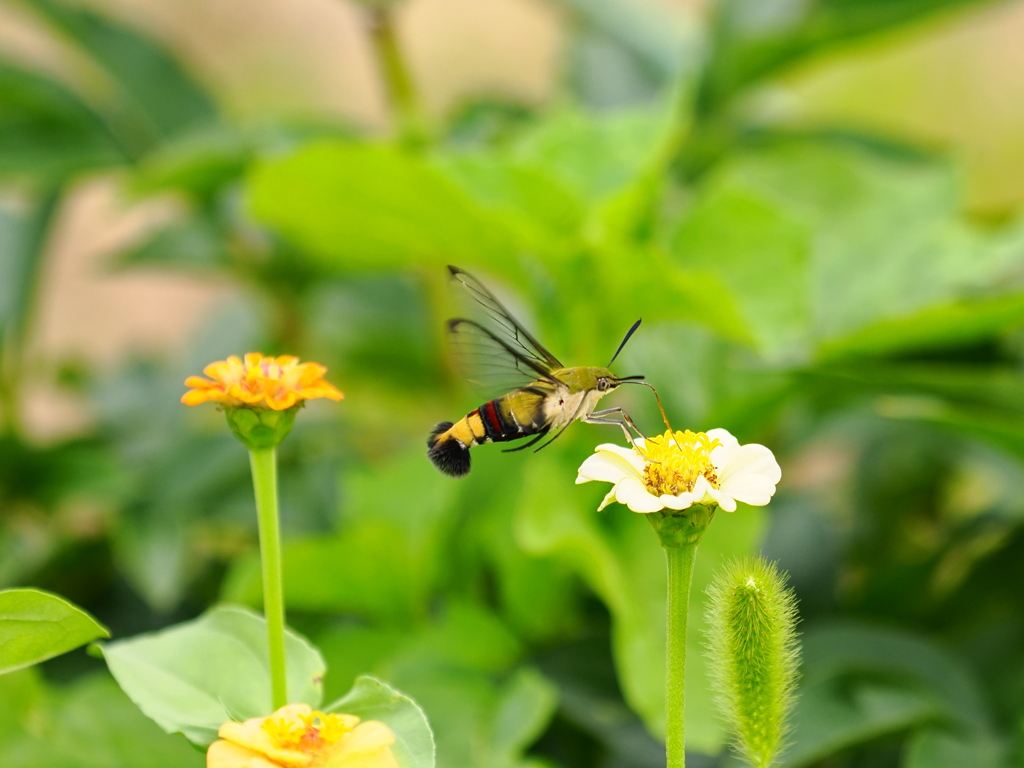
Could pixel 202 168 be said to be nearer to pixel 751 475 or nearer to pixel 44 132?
pixel 44 132

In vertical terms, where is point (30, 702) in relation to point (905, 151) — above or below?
below

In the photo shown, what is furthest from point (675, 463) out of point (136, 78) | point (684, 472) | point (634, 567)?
point (136, 78)

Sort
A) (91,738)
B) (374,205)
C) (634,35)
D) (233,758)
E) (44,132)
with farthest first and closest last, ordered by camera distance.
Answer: (634,35) → (44,132) → (374,205) → (91,738) → (233,758)

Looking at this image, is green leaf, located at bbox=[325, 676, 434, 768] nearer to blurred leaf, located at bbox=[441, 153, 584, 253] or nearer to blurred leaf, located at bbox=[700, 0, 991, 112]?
blurred leaf, located at bbox=[441, 153, 584, 253]

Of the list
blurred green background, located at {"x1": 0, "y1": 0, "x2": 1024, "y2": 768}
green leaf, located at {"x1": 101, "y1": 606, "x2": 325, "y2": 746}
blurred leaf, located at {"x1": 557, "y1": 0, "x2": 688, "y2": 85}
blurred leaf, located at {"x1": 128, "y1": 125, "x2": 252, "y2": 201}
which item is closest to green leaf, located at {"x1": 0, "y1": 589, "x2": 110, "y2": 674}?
green leaf, located at {"x1": 101, "y1": 606, "x2": 325, "y2": 746}

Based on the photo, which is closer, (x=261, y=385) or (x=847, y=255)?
(x=261, y=385)

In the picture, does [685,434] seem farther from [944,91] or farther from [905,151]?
[944,91]

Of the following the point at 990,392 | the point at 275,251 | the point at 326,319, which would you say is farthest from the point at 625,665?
the point at 326,319
